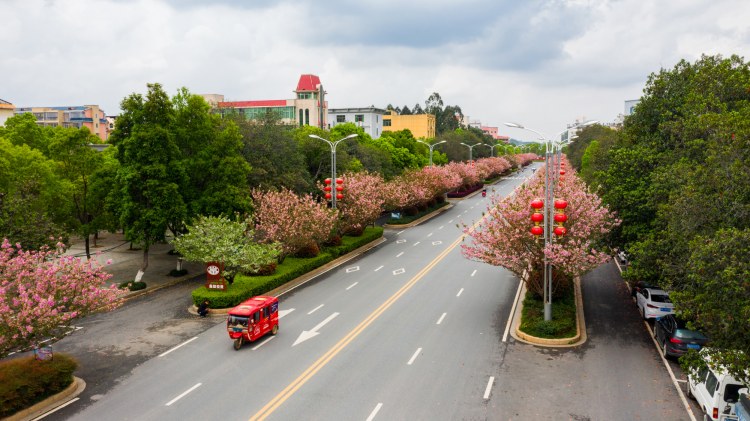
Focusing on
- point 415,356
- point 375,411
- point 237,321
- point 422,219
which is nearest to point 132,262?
point 237,321

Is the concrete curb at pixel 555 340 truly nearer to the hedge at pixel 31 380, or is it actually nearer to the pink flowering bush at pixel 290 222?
the pink flowering bush at pixel 290 222

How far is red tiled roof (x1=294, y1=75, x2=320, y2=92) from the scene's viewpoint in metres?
118

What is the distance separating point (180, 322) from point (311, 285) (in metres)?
8.82

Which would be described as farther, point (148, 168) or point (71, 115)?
point (71, 115)

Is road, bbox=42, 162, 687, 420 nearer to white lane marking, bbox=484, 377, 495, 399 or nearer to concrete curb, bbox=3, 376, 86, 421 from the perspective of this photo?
white lane marking, bbox=484, 377, 495, 399

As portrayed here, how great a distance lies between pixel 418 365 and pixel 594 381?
599 centimetres

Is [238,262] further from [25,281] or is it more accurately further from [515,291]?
[515,291]

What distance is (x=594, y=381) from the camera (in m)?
18.5

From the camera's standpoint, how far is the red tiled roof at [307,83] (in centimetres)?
11750

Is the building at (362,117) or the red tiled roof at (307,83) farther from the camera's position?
the building at (362,117)

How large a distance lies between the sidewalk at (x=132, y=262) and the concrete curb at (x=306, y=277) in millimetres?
7114

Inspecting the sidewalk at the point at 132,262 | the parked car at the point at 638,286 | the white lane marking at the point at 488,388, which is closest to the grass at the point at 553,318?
the parked car at the point at 638,286

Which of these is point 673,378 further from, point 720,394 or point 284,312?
point 284,312

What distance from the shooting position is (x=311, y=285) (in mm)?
32438
